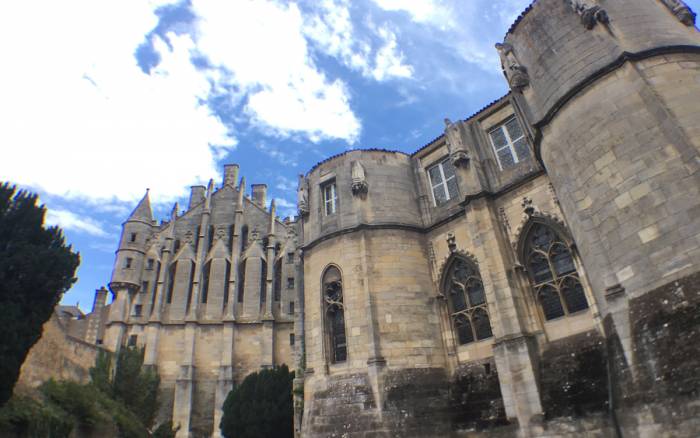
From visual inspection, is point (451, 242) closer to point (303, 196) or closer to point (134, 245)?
point (303, 196)

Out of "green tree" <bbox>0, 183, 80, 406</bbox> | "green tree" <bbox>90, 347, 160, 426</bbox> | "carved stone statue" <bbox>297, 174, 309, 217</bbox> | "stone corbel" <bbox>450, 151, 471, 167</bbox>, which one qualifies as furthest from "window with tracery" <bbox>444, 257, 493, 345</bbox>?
"green tree" <bbox>90, 347, 160, 426</bbox>

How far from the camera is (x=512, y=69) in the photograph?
11.5m

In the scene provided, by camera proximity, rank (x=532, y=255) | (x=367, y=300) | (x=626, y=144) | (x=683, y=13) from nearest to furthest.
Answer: (x=626, y=144) → (x=683, y=13) → (x=532, y=255) → (x=367, y=300)

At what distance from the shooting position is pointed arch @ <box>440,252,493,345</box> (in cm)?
1234

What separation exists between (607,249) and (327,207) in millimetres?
9573

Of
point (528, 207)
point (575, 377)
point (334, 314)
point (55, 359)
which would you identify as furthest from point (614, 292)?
point (55, 359)

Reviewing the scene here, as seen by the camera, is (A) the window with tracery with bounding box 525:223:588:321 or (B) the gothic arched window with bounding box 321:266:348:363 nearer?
(A) the window with tracery with bounding box 525:223:588:321

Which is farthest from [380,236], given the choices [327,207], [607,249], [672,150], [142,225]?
[142,225]

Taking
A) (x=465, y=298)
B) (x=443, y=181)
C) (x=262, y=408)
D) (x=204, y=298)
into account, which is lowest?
(x=262, y=408)

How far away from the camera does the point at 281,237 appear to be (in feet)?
106

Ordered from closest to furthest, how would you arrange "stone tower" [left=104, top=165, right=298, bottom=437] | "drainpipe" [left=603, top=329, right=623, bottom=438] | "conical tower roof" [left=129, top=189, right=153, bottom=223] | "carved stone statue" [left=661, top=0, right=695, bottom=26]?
"drainpipe" [left=603, top=329, right=623, bottom=438] < "carved stone statue" [left=661, top=0, right=695, bottom=26] < "stone tower" [left=104, top=165, right=298, bottom=437] < "conical tower roof" [left=129, top=189, right=153, bottom=223]

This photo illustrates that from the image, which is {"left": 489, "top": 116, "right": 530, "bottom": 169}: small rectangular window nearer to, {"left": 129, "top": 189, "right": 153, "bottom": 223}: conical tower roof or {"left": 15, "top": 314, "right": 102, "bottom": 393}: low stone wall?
{"left": 15, "top": 314, "right": 102, "bottom": 393}: low stone wall

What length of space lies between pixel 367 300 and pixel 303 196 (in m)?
5.42

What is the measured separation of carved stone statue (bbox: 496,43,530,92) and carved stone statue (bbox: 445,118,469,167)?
2.46m
